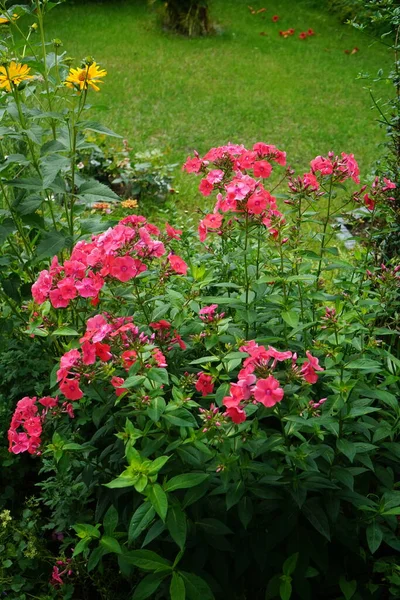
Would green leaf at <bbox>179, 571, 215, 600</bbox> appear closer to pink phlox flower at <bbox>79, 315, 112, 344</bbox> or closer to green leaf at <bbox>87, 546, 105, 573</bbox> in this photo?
green leaf at <bbox>87, 546, 105, 573</bbox>

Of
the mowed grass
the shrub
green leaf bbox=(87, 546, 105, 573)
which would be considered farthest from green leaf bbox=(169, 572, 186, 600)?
the shrub

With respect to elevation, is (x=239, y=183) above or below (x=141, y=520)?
above

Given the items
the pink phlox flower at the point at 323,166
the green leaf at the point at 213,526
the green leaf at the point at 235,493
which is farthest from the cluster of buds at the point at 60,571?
the pink phlox flower at the point at 323,166

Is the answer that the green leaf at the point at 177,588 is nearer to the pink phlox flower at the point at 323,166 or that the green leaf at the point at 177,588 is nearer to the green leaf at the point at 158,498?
the green leaf at the point at 158,498

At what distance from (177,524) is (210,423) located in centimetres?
24

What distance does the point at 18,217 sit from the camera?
7.24 ft

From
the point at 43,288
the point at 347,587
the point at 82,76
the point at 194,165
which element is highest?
the point at 82,76

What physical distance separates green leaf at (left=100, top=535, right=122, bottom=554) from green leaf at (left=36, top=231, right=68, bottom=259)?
0.86 meters

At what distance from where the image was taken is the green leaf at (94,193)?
2.10 meters

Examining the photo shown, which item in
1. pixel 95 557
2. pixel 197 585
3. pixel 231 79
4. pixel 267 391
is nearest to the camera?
pixel 267 391

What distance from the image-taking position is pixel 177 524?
1.52 metres

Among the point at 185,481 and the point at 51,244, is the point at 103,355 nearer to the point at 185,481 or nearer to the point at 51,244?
the point at 185,481

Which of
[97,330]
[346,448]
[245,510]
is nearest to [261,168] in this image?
[97,330]

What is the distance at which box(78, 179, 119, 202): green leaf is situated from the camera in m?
2.10
